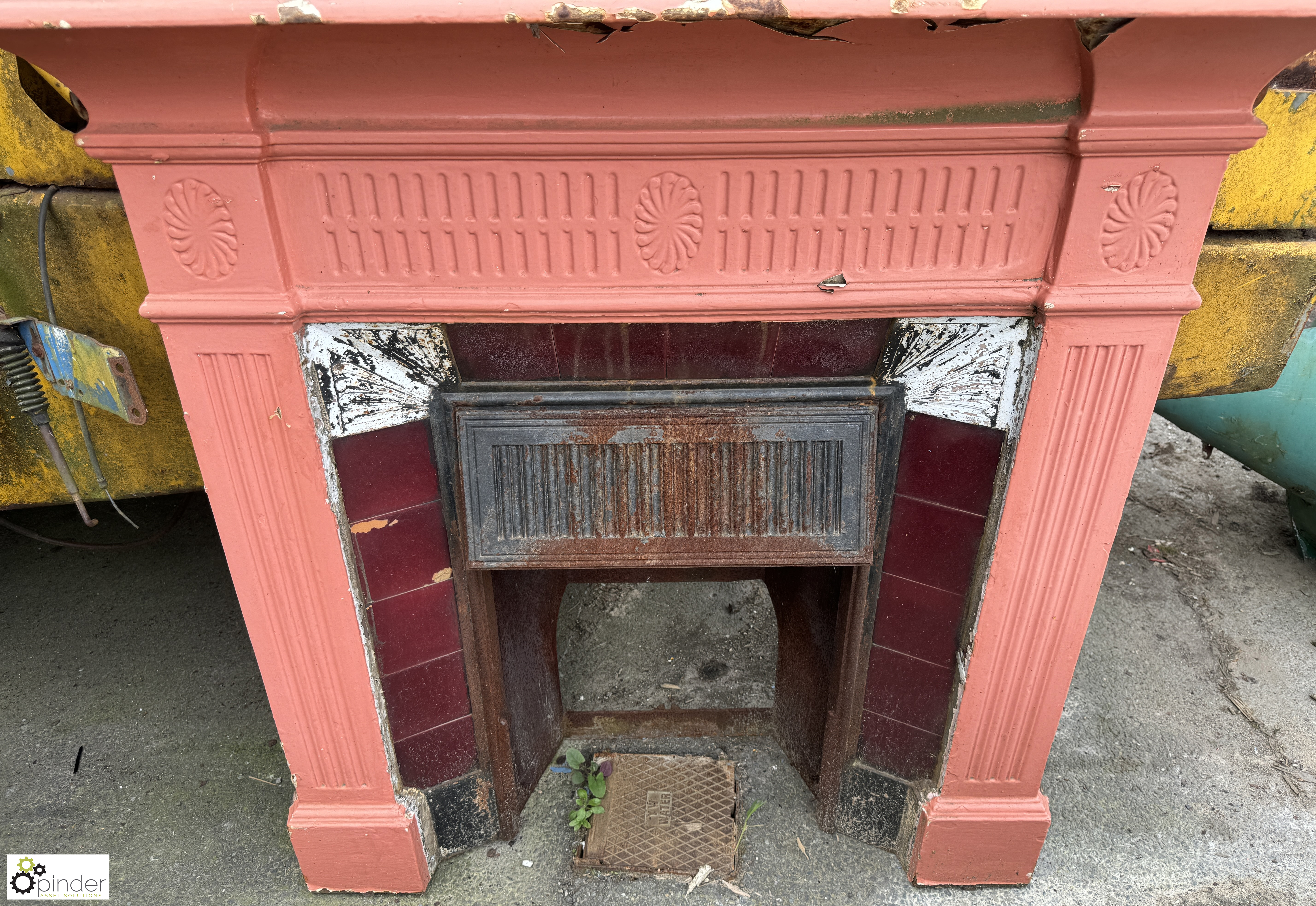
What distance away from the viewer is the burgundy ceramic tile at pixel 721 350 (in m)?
2.03

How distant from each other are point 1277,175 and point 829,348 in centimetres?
141

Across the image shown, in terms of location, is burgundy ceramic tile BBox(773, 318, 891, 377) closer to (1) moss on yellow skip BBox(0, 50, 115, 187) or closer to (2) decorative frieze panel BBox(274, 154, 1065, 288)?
(2) decorative frieze panel BBox(274, 154, 1065, 288)

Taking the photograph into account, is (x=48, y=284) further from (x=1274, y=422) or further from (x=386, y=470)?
(x=1274, y=422)

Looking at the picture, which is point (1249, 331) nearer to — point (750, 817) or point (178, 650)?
point (750, 817)

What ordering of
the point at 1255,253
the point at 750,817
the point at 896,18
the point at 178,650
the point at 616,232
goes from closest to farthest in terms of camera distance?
1. the point at 896,18
2. the point at 616,232
3. the point at 1255,253
4. the point at 750,817
5. the point at 178,650

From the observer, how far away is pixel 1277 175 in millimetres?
2244

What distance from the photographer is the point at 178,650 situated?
12.6 feet

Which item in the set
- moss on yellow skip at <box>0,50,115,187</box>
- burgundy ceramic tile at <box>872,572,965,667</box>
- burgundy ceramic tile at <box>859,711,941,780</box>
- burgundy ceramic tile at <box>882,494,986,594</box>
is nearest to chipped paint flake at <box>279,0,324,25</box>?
moss on yellow skip at <box>0,50,115,187</box>

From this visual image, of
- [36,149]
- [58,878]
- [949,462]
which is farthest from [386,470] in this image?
[58,878]

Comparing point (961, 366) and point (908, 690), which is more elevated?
point (961, 366)

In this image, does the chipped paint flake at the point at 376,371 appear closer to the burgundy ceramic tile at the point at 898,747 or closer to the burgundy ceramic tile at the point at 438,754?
the burgundy ceramic tile at the point at 438,754

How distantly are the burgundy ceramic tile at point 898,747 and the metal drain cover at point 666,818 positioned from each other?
612 mm

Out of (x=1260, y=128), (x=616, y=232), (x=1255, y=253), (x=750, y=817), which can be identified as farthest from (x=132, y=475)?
(x=1255, y=253)

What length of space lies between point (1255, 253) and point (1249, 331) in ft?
0.94
